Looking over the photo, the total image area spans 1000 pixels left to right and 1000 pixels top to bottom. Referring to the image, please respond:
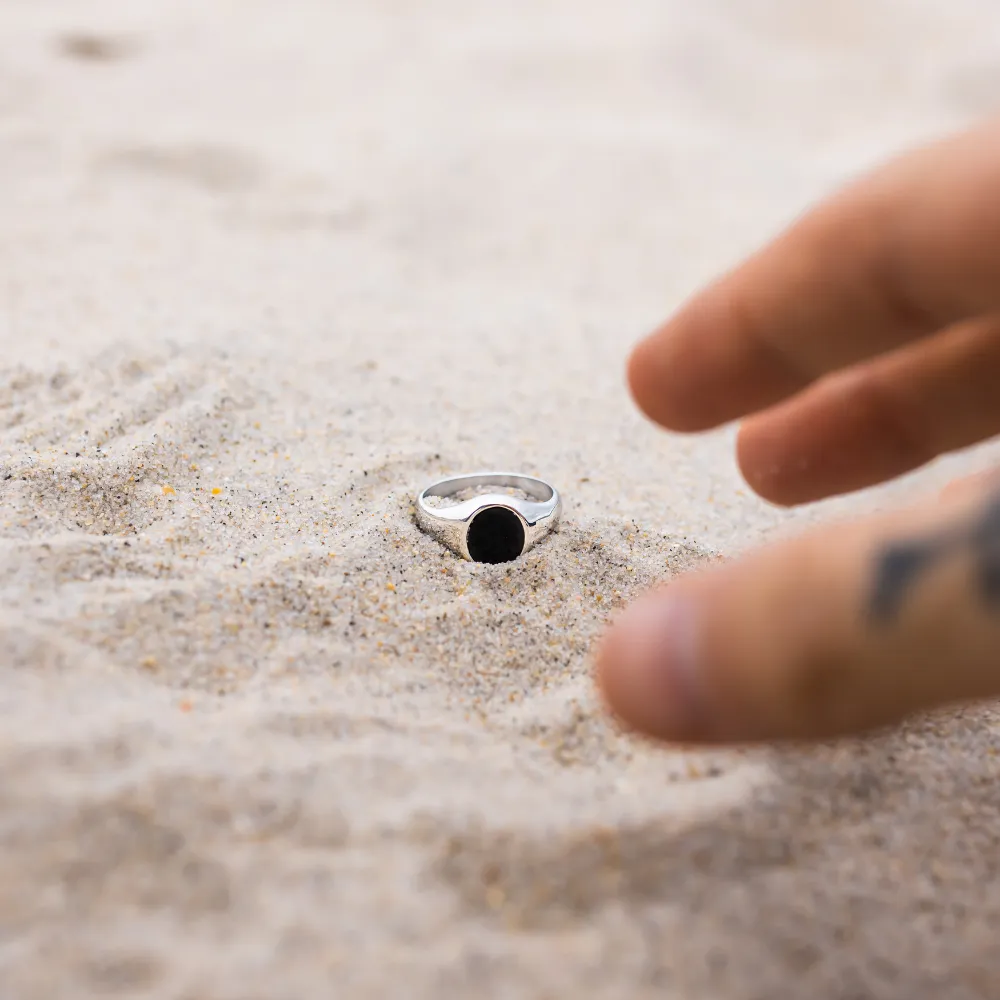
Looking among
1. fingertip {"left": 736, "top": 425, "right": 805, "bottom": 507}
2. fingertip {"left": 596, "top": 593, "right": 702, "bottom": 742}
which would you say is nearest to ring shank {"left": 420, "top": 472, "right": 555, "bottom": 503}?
fingertip {"left": 736, "top": 425, "right": 805, "bottom": 507}

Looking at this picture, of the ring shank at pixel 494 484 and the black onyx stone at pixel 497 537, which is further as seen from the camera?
Answer: the ring shank at pixel 494 484

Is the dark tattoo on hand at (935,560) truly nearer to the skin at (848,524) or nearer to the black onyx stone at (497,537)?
the skin at (848,524)

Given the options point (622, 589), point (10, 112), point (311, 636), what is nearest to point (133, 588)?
point (311, 636)

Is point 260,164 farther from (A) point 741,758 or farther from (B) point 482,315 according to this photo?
(A) point 741,758

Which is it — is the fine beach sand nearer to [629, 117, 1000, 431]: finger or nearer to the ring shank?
the ring shank

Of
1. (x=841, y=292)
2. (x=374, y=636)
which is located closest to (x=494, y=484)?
(x=374, y=636)

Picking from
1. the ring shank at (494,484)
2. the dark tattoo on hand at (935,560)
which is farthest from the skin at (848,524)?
the ring shank at (494,484)

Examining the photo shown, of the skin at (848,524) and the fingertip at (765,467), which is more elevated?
the skin at (848,524)
